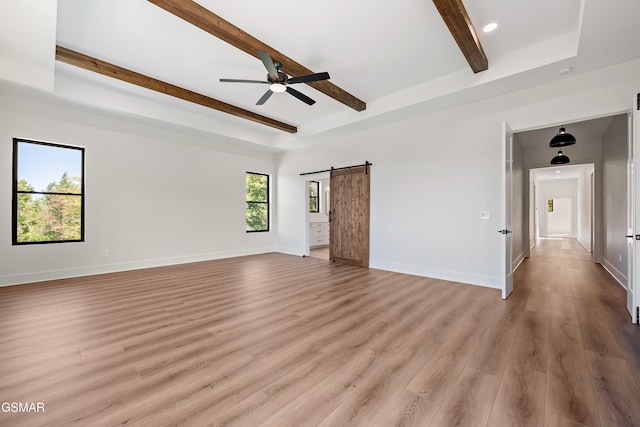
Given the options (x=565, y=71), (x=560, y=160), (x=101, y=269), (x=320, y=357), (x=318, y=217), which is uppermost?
(x=565, y=71)

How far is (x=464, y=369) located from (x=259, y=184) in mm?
6863

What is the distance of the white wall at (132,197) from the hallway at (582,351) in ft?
20.4

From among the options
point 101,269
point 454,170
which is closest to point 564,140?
point 454,170

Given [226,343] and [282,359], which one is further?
[226,343]

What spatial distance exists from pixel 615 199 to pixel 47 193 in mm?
9900

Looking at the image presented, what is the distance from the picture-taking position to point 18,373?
189 centimetres

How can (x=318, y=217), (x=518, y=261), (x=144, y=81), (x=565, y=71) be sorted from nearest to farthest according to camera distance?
(x=565, y=71), (x=144, y=81), (x=518, y=261), (x=318, y=217)

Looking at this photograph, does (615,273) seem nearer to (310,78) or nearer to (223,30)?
(310,78)

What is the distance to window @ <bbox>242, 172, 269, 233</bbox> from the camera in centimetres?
761

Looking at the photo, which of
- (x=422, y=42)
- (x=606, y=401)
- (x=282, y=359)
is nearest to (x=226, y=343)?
(x=282, y=359)

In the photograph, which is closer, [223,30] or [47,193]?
[223,30]

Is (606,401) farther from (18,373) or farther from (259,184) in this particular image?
(259,184)

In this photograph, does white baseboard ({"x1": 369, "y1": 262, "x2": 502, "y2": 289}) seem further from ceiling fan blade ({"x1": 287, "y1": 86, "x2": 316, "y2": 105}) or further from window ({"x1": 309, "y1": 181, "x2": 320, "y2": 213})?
window ({"x1": 309, "y1": 181, "x2": 320, "y2": 213})

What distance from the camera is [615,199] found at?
4664mm
